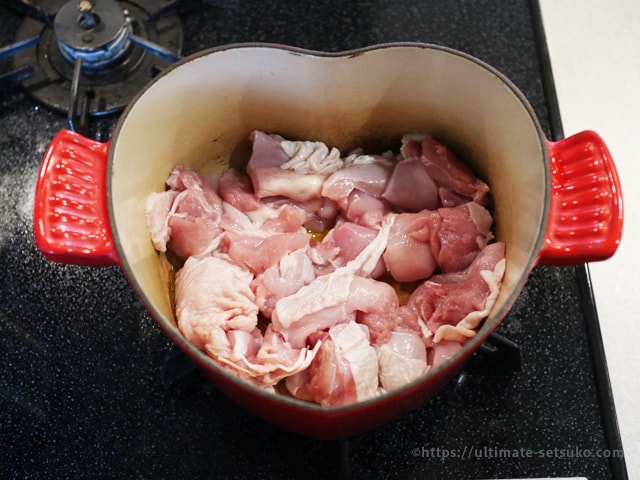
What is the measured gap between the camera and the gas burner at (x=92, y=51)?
1.21 m

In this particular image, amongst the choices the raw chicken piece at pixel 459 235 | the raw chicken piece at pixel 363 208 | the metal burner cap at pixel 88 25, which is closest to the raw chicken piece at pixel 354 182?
the raw chicken piece at pixel 363 208

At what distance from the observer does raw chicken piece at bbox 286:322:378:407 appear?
0.90 m

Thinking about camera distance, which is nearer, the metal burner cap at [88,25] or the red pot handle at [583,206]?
the red pot handle at [583,206]

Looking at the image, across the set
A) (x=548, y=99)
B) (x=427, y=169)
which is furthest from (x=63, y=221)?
(x=548, y=99)

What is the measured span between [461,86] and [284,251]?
0.36 m

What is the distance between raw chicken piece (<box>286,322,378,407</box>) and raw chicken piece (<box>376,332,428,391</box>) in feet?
0.04

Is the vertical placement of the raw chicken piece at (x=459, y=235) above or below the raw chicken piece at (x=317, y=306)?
above

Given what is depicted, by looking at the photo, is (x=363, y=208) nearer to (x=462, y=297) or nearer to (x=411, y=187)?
(x=411, y=187)

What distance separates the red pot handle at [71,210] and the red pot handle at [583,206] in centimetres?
53

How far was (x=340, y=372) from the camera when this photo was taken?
0.90 m

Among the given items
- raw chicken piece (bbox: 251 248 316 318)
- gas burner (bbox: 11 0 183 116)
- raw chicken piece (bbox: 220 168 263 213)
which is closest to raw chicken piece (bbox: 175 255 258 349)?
raw chicken piece (bbox: 251 248 316 318)

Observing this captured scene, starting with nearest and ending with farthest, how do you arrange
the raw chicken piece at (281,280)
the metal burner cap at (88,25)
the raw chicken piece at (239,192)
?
the raw chicken piece at (281,280) < the raw chicken piece at (239,192) < the metal burner cap at (88,25)

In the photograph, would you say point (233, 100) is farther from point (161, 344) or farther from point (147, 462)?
point (147, 462)

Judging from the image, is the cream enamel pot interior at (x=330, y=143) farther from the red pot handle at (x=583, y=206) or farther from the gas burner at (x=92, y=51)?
the gas burner at (x=92, y=51)
